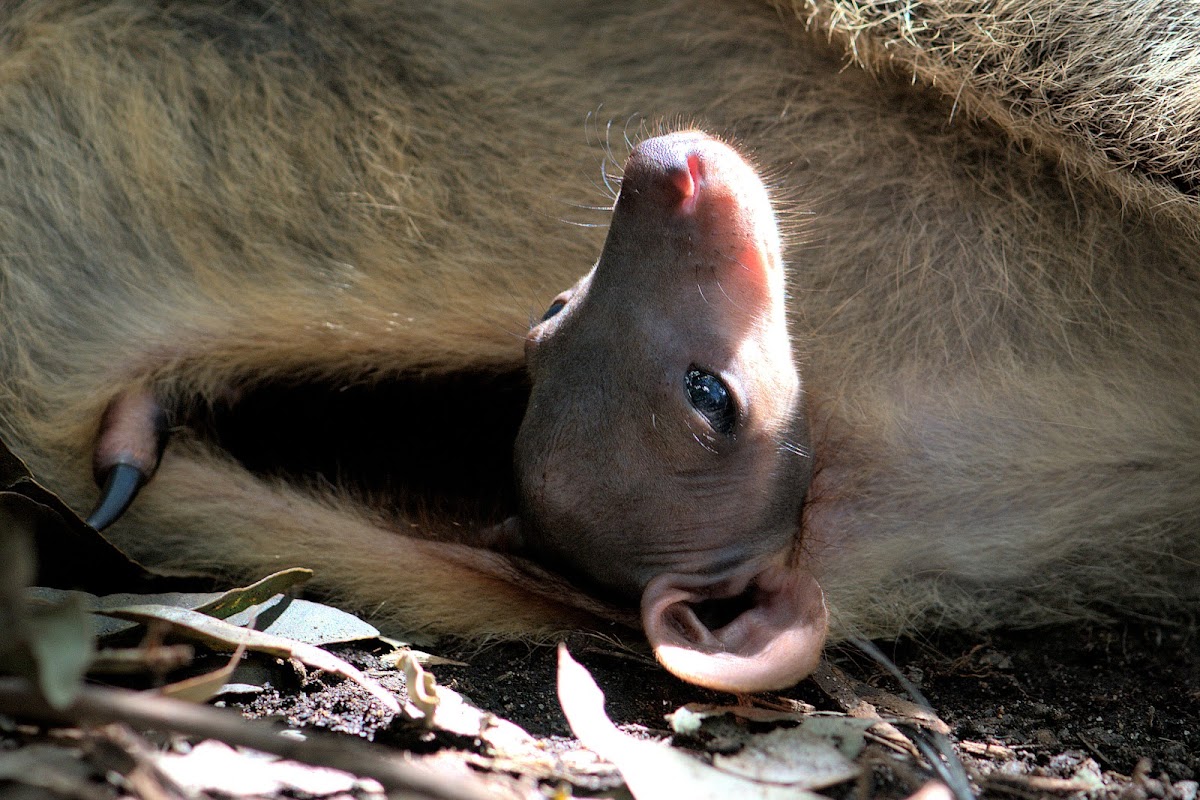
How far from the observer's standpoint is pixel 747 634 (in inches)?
90.4

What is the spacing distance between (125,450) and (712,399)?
129 cm

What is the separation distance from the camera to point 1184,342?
2.68 m

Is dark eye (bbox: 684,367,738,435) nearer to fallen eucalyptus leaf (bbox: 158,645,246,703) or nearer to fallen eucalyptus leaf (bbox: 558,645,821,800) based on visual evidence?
fallen eucalyptus leaf (bbox: 558,645,821,800)

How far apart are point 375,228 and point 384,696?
1.32 m

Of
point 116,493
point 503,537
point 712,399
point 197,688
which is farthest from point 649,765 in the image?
point 116,493

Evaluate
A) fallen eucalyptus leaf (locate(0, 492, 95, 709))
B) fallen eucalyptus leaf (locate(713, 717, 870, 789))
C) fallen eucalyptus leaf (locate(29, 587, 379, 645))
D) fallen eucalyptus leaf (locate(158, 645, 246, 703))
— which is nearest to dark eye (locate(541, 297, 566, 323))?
fallen eucalyptus leaf (locate(29, 587, 379, 645))

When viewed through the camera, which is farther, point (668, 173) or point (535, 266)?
point (535, 266)

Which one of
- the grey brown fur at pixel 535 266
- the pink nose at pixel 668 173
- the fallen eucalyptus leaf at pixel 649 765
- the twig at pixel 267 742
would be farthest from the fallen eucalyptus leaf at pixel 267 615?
the pink nose at pixel 668 173

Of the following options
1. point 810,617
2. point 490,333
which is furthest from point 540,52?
point 810,617

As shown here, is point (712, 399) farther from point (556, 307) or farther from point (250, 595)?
point (250, 595)

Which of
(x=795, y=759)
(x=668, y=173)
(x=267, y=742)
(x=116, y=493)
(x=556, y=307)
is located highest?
(x=668, y=173)

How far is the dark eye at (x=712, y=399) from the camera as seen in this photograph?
241 centimetres

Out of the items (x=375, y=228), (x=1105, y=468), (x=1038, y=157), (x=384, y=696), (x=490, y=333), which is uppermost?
(x=1038, y=157)

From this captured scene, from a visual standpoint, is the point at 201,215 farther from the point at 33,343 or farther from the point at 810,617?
the point at 810,617
